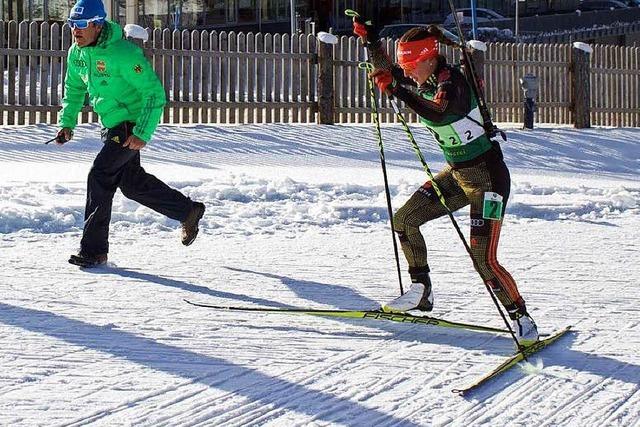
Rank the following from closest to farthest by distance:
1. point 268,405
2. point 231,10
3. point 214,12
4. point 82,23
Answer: point 268,405 < point 82,23 < point 214,12 < point 231,10

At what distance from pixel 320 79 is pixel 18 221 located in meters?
9.10

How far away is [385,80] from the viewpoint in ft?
19.2

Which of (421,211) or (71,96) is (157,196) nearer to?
(71,96)

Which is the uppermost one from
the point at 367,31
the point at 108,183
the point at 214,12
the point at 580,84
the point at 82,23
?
the point at 214,12

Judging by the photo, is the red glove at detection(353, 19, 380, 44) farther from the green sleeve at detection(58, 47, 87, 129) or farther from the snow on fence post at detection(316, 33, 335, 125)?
the snow on fence post at detection(316, 33, 335, 125)

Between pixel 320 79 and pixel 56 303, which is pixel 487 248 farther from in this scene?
pixel 320 79

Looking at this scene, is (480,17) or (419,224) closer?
(419,224)

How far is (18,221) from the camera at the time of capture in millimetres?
9727

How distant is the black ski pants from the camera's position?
7852 millimetres

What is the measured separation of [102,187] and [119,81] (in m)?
0.67

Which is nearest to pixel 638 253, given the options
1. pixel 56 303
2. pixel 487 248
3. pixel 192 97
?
pixel 487 248

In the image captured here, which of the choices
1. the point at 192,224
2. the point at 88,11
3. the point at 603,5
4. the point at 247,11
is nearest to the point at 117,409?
the point at 88,11

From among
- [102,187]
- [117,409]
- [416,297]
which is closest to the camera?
[117,409]

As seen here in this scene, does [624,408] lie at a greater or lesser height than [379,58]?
lesser
